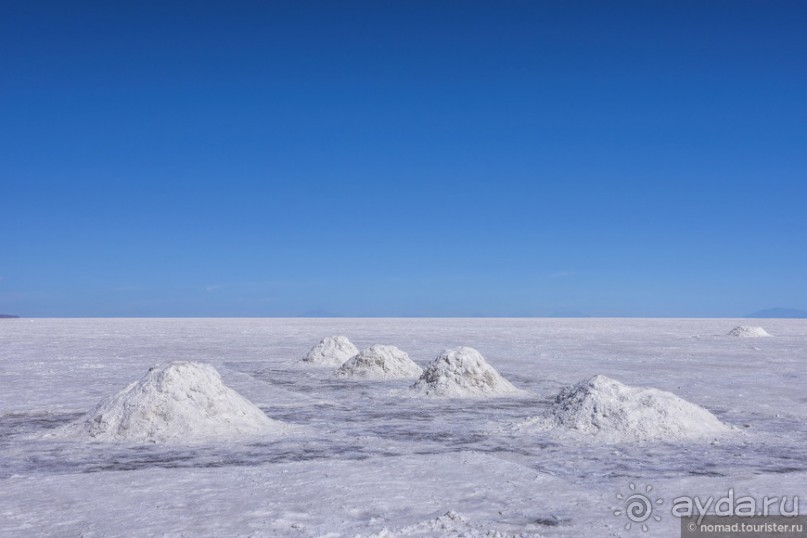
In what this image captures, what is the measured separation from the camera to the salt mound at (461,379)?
39.7ft

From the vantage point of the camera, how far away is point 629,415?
27.0ft

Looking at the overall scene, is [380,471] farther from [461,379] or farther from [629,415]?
[461,379]

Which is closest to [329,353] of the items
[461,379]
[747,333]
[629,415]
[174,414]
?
[461,379]

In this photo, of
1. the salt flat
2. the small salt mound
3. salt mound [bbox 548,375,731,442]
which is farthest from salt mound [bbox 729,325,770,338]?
salt mound [bbox 548,375,731,442]

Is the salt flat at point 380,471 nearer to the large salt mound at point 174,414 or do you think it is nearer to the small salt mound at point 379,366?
the large salt mound at point 174,414

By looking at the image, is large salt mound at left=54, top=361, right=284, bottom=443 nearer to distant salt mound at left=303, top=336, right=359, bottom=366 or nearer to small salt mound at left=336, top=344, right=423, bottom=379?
small salt mound at left=336, top=344, right=423, bottom=379

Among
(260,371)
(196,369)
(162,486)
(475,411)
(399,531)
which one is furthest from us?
(260,371)

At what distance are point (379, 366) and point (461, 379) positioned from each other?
10.2 feet

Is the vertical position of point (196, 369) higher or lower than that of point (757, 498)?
higher

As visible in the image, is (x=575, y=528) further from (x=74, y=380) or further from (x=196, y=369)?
(x=74, y=380)

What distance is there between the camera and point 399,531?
475 cm

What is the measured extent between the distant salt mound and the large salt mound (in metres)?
8.78

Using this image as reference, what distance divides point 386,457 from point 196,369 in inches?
123

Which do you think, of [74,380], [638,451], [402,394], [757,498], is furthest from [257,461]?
[74,380]
